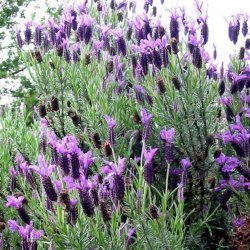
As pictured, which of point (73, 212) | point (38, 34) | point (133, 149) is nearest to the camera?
point (73, 212)

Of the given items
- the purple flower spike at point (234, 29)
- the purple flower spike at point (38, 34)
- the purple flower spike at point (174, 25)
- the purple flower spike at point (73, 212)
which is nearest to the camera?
the purple flower spike at point (73, 212)

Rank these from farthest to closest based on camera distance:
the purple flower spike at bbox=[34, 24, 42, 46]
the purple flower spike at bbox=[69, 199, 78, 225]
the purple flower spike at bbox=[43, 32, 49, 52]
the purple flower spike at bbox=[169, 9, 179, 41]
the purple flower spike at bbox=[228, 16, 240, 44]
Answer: the purple flower spike at bbox=[43, 32, 49, 52]
the purple flower spike at bbox=[34, 24, 42, 46]
the purple flower spike at bbox=[228, 16, 240, 44]
the purple flower spike at bbox=[169, 9, 179, 41]
the purple flower spike at bbox=[69, 199, 78, 225]

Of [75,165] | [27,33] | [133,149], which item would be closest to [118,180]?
[75,165]

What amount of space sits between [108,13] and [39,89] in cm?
141

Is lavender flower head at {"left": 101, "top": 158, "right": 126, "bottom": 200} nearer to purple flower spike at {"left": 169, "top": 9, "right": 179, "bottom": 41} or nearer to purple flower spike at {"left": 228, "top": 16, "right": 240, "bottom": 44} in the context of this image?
purple flower spike at {"left": 169, "top": 9, "right": 179, "bottom": 41}

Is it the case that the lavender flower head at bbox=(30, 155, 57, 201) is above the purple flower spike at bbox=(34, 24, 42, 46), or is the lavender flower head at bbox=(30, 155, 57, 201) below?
below

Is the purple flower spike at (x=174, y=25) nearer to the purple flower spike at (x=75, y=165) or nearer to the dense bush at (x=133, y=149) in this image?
the dense bush at (x=133, y=149)

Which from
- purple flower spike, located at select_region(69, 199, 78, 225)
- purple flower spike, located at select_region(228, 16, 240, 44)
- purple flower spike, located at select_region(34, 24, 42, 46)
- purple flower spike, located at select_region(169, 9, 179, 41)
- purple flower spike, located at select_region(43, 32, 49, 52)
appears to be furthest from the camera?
purple flower spike, located at select_region(43, 32, 49, 52)

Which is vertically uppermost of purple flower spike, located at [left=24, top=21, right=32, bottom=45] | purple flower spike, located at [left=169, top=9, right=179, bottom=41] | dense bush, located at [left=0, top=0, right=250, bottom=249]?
purple flower spike, located at [left=169, top=9, right=179, bottom=41]

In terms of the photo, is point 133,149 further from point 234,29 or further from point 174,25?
point 234,29

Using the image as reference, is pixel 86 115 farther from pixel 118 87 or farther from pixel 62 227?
pixel 62 227

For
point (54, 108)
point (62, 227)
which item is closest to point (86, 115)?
point (54, 108)

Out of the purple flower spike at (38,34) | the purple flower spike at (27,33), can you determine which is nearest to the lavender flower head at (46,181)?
the purple flower spike at (38,34)

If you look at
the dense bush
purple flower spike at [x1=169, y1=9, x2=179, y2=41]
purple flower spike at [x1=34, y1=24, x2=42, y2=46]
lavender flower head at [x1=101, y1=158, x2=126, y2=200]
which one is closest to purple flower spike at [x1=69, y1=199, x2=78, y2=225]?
the dense bush
